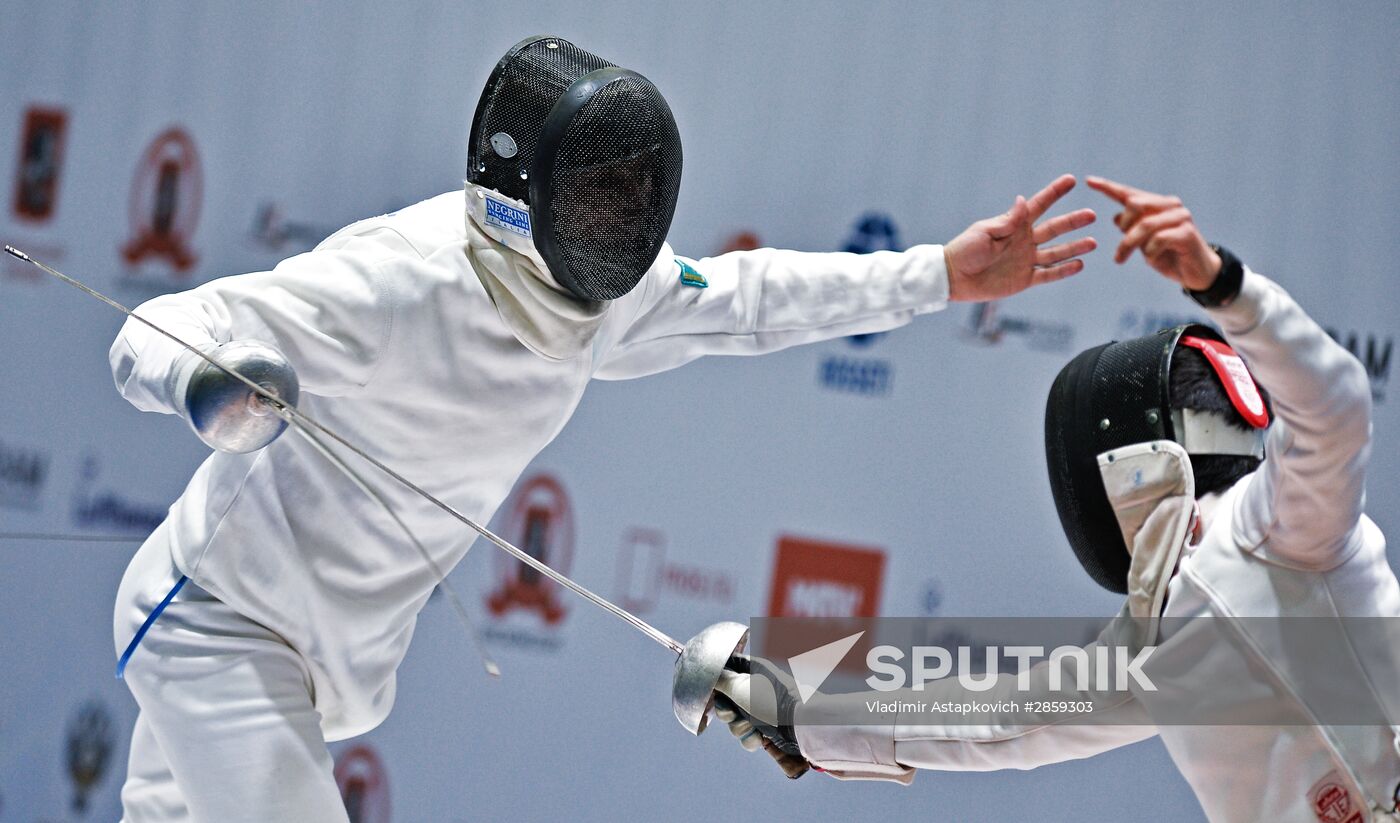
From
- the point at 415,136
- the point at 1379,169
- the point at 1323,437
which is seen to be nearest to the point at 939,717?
the point at 1323,437

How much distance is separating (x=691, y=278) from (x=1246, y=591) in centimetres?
88

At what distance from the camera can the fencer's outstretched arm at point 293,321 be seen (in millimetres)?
1421

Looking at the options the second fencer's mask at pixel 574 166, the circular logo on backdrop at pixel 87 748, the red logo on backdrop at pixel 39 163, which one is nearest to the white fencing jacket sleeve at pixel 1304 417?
the second fencer's mask at pixel 574 166

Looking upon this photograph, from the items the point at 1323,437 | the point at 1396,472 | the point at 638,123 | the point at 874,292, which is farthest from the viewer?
the point at 1396,472

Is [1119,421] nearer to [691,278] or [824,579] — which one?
[691,278]

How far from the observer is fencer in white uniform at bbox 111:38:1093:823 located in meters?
1.54

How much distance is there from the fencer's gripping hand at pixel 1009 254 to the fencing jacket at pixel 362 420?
43 cm

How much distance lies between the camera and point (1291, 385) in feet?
3.67

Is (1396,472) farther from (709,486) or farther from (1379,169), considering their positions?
(709,486)

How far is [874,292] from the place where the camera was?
1.91m

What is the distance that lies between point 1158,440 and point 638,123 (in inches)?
27.0

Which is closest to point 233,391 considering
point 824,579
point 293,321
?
point 293,321

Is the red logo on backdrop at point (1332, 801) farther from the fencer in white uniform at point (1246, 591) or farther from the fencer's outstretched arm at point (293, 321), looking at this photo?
the fencer's outstretched arm at point (293, 321)

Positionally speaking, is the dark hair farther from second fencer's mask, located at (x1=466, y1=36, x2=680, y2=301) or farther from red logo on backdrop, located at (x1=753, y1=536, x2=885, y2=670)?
red logo on backdrop, located at (x1=753, y1=536, x2=885, y2=670)
